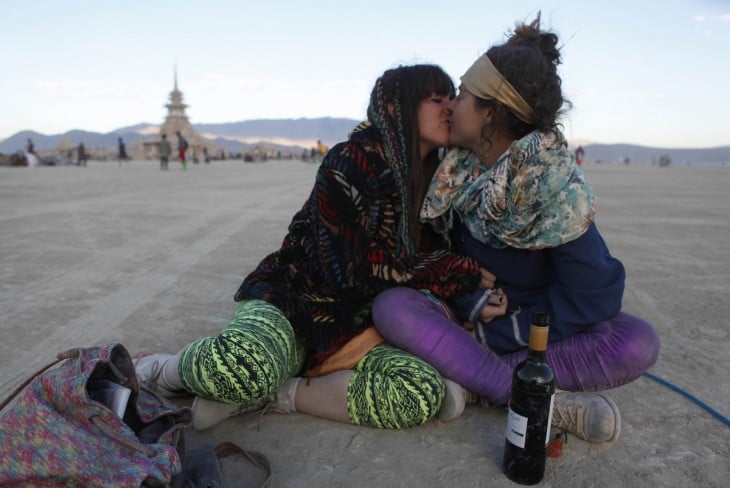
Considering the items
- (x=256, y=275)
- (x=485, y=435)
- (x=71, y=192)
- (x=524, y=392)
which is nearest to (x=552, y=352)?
(x=485, y=435)

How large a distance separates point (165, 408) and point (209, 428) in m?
0.37

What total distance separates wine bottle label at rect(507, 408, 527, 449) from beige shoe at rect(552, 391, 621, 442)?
13.8 inches


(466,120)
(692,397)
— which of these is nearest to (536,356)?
(466,120)

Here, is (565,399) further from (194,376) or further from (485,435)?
(194,376)

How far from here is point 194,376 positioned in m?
1.99

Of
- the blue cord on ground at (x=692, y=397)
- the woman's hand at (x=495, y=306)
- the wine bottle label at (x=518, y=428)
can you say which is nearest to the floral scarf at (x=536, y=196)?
the woman's hand at (x=495, y=306)

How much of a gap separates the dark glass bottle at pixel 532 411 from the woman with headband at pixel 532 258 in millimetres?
333

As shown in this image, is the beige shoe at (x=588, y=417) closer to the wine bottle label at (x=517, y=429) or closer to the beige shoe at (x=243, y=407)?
the wine bottle label at (x=517, y=429)

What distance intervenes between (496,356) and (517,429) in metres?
0.53

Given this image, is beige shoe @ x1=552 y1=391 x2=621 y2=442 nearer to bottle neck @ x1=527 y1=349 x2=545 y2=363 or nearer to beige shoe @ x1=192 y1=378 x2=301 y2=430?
bottle neck @ x1=527 y1=349 x2=545 y2=363

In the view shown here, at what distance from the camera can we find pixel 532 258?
2.30 meters

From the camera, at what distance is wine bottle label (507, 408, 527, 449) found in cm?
170

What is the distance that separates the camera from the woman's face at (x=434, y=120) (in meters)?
2.36

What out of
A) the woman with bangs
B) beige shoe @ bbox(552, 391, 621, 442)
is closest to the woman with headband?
beige shoe @ bbox(552, 391, 621, 442)
